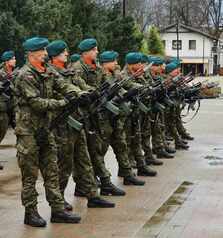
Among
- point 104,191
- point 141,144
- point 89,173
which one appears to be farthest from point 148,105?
point 89,173

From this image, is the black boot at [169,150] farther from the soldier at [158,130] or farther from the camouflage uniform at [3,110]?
the camouflage uniform at [3,110]

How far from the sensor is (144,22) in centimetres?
8606

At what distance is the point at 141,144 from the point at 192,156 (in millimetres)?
2180

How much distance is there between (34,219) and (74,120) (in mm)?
1138

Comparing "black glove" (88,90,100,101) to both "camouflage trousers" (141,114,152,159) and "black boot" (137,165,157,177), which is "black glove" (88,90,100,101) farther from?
"camouflage trousers" (141,114,152,159)

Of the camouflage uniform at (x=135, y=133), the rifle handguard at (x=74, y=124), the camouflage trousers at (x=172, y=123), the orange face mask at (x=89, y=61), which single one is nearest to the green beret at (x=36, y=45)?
the rifle handguard at (x=74, y=124)

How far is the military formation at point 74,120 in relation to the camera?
22.6 feet

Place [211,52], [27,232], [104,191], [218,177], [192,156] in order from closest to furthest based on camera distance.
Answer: [27,232] → [104,191] → [218,177] → [192,156] → [211,52]

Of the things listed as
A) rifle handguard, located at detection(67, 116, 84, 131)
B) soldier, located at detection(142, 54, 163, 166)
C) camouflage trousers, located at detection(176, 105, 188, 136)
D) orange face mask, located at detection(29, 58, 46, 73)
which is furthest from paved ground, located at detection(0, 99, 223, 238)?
camouflage trousers, located at detection(176, 105, 188, 136)

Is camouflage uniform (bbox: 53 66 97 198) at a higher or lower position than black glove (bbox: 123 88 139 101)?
lower

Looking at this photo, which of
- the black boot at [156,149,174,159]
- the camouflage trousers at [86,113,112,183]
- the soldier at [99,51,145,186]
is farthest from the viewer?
the black boot at [156,149,174,159]

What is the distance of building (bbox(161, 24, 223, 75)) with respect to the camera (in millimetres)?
82562

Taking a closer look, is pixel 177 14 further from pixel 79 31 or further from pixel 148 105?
pixel 148 105

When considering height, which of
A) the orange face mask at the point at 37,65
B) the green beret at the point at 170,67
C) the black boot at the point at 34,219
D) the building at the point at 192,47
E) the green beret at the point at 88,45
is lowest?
the building at the point at 192,47
